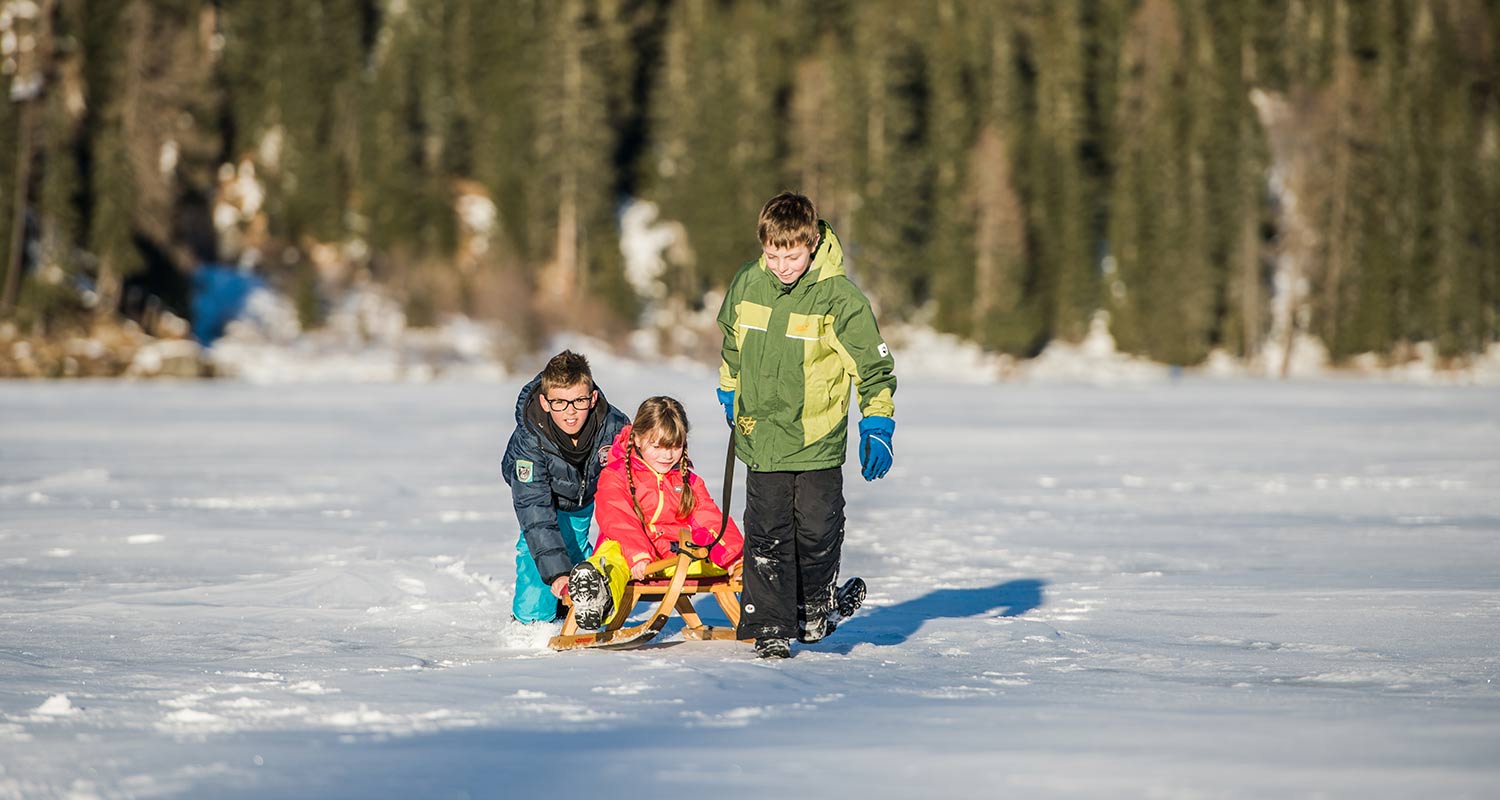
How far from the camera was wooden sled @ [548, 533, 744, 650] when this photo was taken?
5210 millimetres

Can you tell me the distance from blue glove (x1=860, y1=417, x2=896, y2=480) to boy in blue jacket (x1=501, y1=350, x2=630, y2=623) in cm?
112

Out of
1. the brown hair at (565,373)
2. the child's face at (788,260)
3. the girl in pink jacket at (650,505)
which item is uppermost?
the child's face at (788,260)

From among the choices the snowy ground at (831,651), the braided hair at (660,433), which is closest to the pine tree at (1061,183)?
the snowy ground at (831,651)

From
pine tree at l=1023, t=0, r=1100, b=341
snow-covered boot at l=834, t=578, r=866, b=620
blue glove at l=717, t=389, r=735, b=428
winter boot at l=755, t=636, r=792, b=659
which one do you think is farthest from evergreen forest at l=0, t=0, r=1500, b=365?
winter boot at l=755, t=636, r=792, b=659

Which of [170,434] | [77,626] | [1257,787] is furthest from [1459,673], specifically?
[170,434]

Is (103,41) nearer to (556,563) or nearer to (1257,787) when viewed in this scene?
(556,563)

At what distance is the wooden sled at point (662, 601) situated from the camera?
5.21 metres

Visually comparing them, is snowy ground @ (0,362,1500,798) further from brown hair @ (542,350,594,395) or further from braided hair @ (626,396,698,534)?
brown hair @ (542,350,594,395)

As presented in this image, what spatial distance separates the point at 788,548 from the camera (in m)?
4.97

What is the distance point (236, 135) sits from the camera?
162ft

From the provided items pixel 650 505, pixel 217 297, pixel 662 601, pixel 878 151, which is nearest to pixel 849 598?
pixel 662 601

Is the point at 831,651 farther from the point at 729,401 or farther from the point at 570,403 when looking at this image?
the point at 570,403

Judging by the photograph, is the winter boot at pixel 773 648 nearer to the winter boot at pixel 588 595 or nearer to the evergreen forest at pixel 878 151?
the winter boot at pixel 588 595

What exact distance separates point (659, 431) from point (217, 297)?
40274 millimetres
